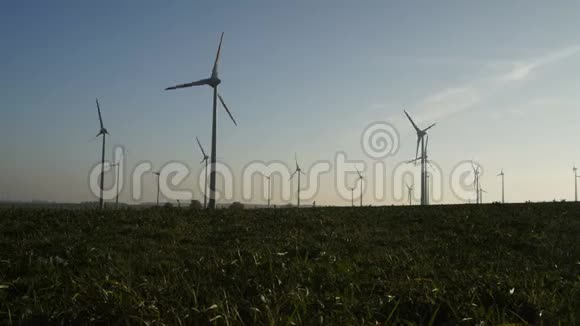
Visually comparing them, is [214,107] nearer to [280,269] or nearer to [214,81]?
[214,81]

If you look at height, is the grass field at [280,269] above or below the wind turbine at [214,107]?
below

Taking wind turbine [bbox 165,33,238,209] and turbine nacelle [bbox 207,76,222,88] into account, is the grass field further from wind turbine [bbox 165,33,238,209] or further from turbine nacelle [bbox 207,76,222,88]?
turbine nacelle [bbox 207,76,222,88]

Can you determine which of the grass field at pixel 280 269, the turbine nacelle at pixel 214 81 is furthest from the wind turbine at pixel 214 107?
the grass field at pixel 280 269

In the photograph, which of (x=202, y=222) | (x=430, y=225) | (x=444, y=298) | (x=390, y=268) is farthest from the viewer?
(x=430, y=225)

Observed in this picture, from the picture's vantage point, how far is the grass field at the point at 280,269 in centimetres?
648

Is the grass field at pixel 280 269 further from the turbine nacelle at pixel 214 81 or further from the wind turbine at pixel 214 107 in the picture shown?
the turbine nacelle at pixel 214 81

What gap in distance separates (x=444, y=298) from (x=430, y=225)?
1541cm

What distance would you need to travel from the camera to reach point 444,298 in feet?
24.1

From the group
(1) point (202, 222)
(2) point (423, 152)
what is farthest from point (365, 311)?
(2) point (423, 152)

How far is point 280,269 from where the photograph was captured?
32.6ft

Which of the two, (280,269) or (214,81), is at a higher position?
(214,81)

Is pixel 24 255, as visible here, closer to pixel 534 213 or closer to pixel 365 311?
pixel 365 311

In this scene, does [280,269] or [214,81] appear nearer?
[280,269]

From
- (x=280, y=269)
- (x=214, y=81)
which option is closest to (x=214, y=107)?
(x=214, y=81)
